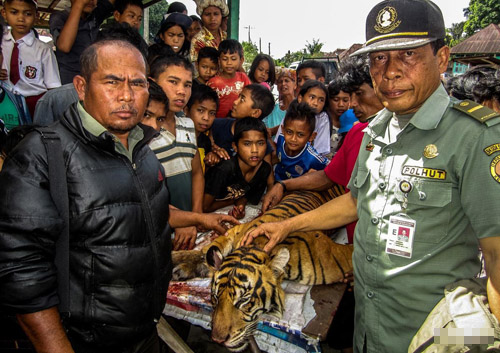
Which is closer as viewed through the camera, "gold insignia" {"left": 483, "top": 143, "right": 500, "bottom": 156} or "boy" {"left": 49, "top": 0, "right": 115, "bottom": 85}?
"gold insignia" {"left": 483, "top": 143, "right": 500, "bottom": 156}

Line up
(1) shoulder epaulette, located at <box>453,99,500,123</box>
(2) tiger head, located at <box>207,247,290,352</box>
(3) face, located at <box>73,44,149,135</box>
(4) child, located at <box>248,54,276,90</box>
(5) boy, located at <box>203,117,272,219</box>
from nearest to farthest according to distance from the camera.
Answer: (1) shoulder epaulette, located at <box>453,99,500,123</box> < (3) face, located at <box>73,44,149,135</box> < (2) tiger head, located at <box>207,247,290,352</box> < (5) boy, located at <box>203,117,272,219</box> < (4) child, located at <box>248,54,276,90</box>

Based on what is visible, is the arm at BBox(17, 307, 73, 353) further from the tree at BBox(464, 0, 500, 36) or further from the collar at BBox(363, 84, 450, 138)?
the tree at BBox(464, 0, 500, 36)

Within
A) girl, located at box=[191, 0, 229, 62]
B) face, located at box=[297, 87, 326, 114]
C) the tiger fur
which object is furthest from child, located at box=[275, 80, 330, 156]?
the tiger fur

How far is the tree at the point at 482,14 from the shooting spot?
116 ft

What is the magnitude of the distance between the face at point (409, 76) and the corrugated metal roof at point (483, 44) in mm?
33723

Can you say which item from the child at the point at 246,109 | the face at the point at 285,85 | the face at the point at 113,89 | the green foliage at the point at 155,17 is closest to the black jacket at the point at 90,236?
the face at the point at 113,89

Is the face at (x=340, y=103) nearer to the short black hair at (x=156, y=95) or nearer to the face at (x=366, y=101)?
the face at (x=366, y=101)

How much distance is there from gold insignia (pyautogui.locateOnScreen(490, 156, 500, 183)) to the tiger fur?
1.32 metres

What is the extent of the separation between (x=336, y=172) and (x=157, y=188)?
1807mm

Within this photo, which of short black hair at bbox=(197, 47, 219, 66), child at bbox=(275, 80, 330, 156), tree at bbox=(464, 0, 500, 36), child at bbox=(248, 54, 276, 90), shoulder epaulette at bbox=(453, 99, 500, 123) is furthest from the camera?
tree at bbox=(464, 0, 500, 36)

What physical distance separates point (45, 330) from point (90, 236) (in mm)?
396

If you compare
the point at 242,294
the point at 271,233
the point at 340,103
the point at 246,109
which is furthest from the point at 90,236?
Result: the point at 340,103

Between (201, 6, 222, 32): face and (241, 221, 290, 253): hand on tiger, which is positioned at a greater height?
(201, 6, 222, 32): face

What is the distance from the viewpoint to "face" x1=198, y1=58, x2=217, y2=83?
5.01m
